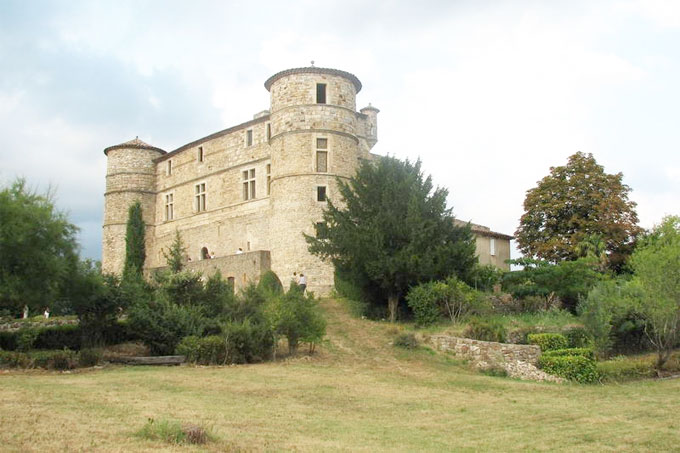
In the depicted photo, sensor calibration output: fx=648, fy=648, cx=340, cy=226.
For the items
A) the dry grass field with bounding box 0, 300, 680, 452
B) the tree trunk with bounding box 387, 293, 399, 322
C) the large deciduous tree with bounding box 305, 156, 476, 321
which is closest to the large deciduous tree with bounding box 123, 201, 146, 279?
the large deciduous tree with bounding box 305, 156, 476, 321

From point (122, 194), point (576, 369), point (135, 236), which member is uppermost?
point (122, 194)

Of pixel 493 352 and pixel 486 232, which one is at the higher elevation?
pixel 486 232

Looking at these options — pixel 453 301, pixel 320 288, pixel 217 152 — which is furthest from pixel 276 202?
pixel 453 301

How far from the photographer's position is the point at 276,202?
3347cm

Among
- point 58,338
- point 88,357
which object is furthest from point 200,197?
point 88,357

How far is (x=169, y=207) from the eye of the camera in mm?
43906

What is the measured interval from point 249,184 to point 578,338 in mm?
21764

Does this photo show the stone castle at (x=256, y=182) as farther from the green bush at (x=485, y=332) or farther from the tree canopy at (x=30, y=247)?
the tree canopy at (x=30, y=247)

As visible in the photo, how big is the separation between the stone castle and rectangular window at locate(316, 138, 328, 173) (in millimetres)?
51

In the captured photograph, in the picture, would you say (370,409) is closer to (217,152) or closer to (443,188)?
(443,188)

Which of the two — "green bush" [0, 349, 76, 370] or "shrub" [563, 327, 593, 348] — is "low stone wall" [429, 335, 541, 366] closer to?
"shrub" [563, 327, 593, 348]

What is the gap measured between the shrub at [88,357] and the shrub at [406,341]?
941cm

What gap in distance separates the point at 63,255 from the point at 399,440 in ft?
43.5

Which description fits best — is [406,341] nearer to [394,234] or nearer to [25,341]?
[394,234]
